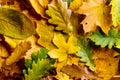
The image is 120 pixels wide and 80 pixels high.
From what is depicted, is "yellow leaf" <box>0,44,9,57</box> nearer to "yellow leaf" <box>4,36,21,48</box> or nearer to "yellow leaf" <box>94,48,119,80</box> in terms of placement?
"yellow leaf" <box>4,36,21,48</box>

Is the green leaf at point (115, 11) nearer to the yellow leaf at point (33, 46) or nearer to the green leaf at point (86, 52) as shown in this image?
the green leaf at point (86, 52)

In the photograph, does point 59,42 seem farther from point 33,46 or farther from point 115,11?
point 115,11

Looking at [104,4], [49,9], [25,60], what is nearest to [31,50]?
[25,60]

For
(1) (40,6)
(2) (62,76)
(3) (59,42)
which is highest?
(1) (40,6)

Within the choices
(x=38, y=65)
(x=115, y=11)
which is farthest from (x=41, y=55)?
(x=115, y=11)

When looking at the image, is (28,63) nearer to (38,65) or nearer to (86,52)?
(38,65)

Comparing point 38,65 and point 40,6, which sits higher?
point 40,6
